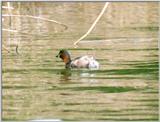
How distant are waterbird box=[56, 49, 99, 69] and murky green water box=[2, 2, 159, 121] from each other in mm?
95

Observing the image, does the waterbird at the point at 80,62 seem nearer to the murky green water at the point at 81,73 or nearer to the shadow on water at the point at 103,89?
the murky green water at the point at 81,73

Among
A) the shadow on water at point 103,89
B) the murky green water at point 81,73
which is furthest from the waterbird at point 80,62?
the shadow on water at point 103,89

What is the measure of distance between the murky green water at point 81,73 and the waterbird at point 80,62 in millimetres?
95

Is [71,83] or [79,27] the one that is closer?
[71,83]

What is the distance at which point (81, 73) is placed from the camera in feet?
37.0

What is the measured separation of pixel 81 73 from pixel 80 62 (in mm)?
454

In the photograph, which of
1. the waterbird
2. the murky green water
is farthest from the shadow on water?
the waterbird

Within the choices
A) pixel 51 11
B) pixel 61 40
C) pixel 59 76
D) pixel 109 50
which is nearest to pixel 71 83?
pixel 59 76

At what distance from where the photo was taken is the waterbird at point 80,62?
11.3 m

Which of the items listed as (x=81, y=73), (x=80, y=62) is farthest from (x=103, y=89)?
(x=80, y=62)

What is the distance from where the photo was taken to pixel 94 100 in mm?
9250

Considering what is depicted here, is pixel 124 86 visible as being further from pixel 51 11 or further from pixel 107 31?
pixel 51 11

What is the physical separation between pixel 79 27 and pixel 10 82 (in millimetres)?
5605

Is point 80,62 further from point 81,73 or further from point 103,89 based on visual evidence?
point 103,89
